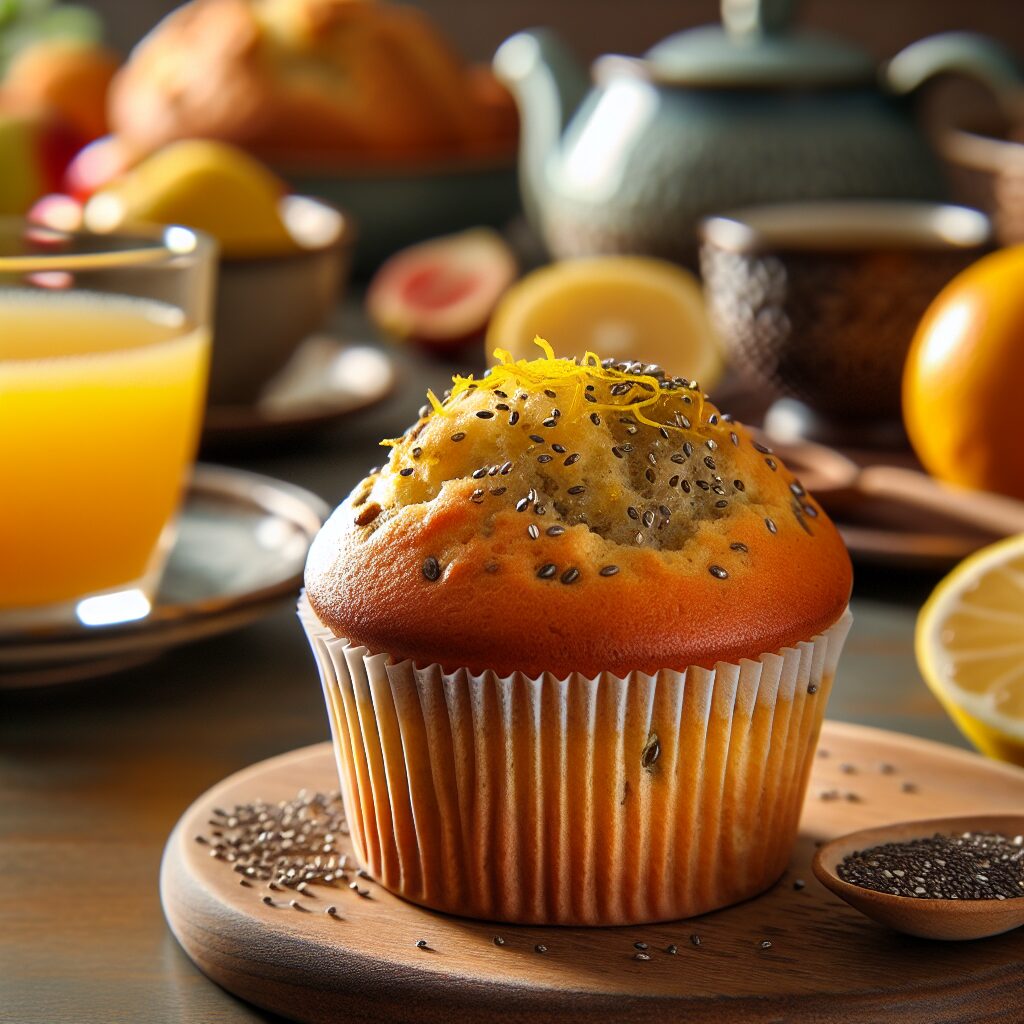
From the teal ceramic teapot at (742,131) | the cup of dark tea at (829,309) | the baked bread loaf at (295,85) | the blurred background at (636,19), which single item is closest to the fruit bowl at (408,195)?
the baked bread loaf at (295,85)

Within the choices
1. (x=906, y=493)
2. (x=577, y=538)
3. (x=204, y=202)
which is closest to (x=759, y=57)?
(x=204, y=202)

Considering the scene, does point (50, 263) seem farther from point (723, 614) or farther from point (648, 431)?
→ point (723, 614)

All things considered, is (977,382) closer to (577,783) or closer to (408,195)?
(577,783)

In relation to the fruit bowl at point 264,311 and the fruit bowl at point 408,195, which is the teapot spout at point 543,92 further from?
the fruit bowl at point 264,311

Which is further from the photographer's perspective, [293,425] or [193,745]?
[293,425]

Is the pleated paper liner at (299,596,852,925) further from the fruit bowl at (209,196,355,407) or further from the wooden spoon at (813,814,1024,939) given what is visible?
the fruit bowl at (209,196,355,407)

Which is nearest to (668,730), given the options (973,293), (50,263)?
(50,263)

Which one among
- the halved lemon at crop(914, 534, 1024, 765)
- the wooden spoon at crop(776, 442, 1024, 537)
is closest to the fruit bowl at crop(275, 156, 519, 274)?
the wooden spoon at crop(776, 442, 1024, 537)
